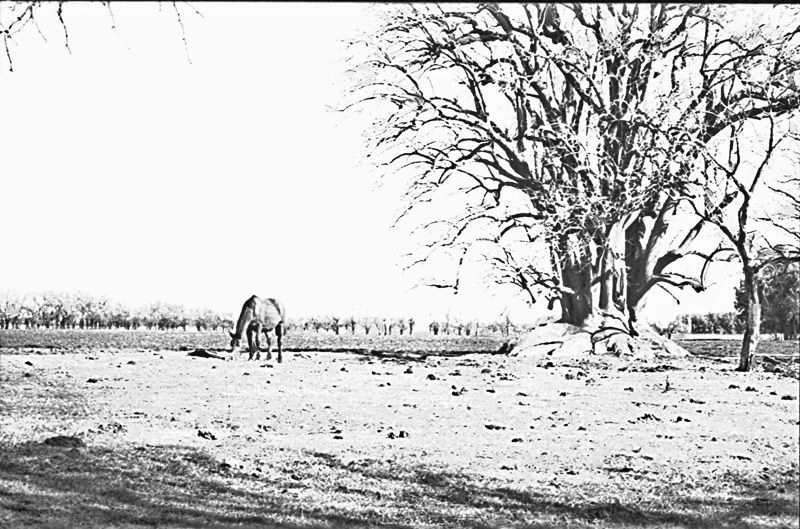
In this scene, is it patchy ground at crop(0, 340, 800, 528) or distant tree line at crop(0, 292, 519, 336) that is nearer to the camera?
patchy ground at crop(0, 340, 800, 528)

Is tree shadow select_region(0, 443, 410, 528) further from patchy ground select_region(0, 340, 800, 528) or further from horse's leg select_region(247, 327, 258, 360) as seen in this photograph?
horse's leg select_region(247, 327, 258, 360)

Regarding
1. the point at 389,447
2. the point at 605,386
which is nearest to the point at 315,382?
the point at 389,447

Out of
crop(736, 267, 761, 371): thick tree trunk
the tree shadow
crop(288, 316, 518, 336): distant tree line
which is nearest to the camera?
the tree shadow

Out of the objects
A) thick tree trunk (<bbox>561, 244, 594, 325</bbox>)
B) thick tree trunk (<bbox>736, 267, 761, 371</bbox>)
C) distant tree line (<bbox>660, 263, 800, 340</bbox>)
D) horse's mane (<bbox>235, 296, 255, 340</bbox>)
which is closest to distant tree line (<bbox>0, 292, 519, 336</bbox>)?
horse's mane (<bbox>235, 296, 255, 340</bbox>)

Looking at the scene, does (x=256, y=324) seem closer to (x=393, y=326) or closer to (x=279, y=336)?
(x=279, y=336)

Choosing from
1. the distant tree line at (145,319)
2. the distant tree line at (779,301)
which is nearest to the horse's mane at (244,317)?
the distant tree line at (145,319)

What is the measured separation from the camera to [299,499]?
13.9ft

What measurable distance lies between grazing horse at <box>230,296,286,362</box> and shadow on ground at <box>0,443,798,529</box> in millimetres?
2447

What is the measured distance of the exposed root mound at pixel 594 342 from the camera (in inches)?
253

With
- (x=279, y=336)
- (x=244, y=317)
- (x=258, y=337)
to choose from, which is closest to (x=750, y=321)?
(x=279, y=336)

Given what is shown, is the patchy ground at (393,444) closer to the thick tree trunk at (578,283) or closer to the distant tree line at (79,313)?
the distant tree line at (79,313)

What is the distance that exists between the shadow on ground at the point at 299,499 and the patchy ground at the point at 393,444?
0.04ft

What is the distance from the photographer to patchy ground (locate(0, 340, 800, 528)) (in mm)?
4203

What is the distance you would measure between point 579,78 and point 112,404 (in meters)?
4.40
